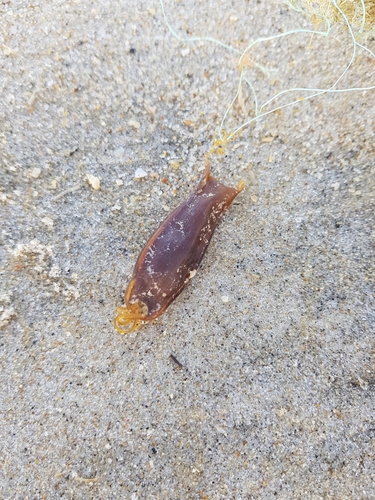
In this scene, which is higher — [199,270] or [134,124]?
[134,124]

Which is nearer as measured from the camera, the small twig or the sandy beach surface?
the sandy beach surface

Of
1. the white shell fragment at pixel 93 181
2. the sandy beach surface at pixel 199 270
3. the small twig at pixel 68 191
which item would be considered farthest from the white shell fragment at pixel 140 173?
the small twig at pixel 68 191

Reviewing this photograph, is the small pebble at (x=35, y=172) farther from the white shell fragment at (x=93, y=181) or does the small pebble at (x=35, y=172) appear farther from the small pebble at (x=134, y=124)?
the small pebble at (x=134, y=124)

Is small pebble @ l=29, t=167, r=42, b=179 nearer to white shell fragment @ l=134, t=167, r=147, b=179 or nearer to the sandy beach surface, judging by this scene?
the sandy beach surface

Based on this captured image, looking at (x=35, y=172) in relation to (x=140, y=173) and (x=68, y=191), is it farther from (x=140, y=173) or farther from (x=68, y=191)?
(x=140, y=173)

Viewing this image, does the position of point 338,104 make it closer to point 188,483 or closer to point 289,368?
point 289,368

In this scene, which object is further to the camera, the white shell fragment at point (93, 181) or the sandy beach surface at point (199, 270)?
the white shell fragment at point (93, 181)

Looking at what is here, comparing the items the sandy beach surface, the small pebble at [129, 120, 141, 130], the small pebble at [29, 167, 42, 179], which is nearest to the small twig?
the sandy beach surface

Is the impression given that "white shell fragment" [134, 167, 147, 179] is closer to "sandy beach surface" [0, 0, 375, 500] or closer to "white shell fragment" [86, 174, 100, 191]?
"sandy beach surface" [0, 0, 375, 500]

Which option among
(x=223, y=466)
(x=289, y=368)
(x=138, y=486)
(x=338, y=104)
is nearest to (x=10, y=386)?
(x=138, y=486)

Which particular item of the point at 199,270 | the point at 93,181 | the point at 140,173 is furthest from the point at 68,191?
the point at 199,270

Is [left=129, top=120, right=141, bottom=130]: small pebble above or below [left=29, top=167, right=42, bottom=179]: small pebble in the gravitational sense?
below
